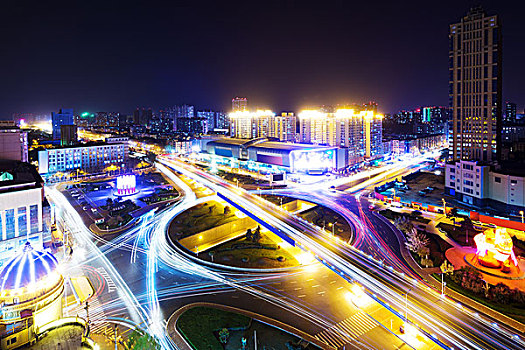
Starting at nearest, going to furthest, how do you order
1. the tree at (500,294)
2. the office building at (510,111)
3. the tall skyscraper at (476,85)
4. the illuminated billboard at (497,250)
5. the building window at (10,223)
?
the tree at (500,294), the illuminated billboard at (497,250), the building window at (10,223), the tall skyscraper at (476,85), the office building at (510,111)

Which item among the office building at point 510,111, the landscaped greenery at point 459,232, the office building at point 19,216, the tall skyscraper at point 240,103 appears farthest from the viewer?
Answer: the tall skyscraper at point 240,103

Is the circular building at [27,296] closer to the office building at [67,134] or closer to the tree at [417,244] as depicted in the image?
the tree at [417,244]

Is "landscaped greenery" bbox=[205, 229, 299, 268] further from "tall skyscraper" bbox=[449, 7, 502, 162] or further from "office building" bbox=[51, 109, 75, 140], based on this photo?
"office building" bbox=[51, 109, 75, 140]

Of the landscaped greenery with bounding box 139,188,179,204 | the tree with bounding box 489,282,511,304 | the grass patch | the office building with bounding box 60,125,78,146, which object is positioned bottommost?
the grass patch

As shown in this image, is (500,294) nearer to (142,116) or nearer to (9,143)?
(9,143)

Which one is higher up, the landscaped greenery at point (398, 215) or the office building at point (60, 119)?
the office building at point (60, 119)

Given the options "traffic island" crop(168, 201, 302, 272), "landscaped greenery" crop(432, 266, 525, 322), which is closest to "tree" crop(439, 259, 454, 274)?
"landscaped greenery" crop(432, 266, 525, 322)

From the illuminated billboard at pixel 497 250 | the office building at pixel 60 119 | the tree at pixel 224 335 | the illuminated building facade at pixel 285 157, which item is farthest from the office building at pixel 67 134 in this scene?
the illuminated billboard at pixel 497 250
